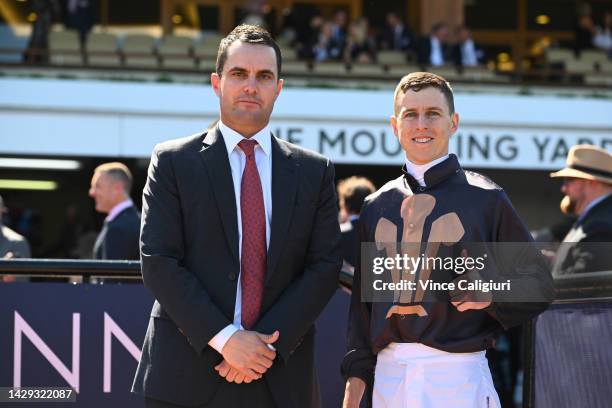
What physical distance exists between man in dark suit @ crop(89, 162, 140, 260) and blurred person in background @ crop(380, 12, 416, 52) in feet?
37.9

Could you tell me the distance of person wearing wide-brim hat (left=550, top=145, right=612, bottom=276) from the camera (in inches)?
196

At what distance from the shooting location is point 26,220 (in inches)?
680

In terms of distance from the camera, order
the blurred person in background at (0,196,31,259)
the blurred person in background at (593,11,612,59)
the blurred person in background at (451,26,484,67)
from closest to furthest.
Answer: the blurred person in background at (0,196,31,259), the blurred person in background at (451,26,484,67), the blurred person in background at (593,11,612,59)

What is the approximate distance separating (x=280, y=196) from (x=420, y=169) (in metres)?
0.47

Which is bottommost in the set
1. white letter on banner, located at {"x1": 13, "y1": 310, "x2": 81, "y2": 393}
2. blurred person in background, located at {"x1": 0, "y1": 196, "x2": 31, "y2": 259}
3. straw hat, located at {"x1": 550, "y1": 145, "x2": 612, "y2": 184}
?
white letter on banner, located at {"x1": 13, "y1": 310, "x2": 81, "y2": 393}

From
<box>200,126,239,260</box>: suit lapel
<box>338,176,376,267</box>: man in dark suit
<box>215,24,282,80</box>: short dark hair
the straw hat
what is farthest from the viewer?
<box>338,176,376,267</box>: man in dark suit

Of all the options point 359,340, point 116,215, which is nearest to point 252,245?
point 359,340

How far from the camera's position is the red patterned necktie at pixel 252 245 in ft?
10.4

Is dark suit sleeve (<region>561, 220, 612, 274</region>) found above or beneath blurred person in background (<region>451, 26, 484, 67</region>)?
beneath

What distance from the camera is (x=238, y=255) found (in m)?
3.16

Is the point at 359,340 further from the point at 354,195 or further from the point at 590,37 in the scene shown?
the point at 590,37

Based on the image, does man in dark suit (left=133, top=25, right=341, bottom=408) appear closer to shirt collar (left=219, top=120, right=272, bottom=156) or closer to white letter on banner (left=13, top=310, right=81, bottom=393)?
shirt collar (left=219, top=120, right=272, bottom=156)

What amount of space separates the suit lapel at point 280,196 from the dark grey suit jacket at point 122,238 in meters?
3.17

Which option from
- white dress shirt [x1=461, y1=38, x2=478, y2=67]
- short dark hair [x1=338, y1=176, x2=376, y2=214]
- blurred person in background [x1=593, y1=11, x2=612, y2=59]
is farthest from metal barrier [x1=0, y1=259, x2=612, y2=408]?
blurred person in background [x1=593, y1=11, x2=612, y2=59]
